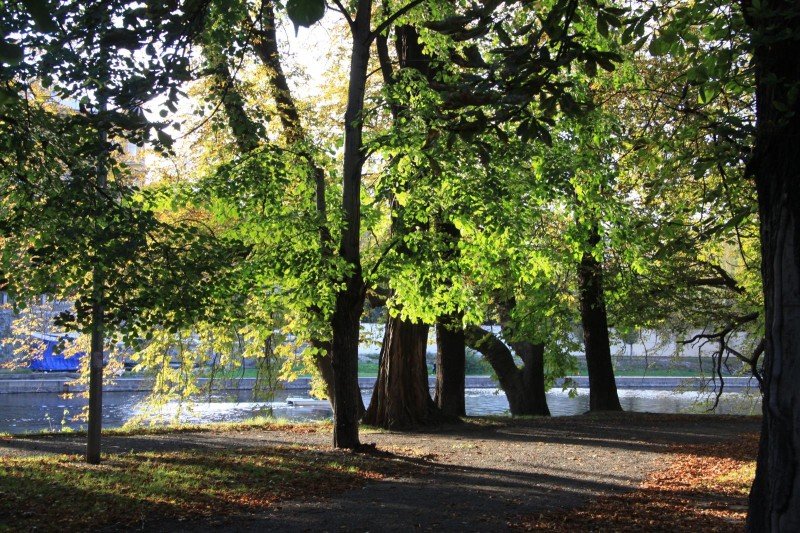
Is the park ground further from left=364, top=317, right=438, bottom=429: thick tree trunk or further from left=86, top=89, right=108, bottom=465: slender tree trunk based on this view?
left=364, top=317, right=438, bottom=429: thick tree trunk

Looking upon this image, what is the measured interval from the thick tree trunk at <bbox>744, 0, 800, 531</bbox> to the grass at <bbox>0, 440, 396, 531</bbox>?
5131 millimetres

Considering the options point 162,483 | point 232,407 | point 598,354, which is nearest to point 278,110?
point 162,483

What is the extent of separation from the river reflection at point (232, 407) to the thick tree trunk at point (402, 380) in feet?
26.4

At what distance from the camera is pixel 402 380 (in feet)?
50.8

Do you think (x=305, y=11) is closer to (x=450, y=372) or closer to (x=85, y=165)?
(x=85, y=165)

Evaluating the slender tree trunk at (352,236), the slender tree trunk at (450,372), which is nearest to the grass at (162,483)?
the slender tree trunk at (352,236)

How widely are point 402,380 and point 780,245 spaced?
11.7 metres

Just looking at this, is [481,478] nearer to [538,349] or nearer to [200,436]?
[200,436]

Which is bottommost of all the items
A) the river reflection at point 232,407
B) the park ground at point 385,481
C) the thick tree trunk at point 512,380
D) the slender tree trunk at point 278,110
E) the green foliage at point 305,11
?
the river reflection at point 232,407

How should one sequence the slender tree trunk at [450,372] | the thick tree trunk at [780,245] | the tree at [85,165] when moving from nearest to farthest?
the thick tree trunk at [780,245] < the tree at [85,165] < the slender tree trunk at [450,372]

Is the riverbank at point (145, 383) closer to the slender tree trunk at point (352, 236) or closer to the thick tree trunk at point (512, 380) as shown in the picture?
the thick tree trunk at point (512, 380)

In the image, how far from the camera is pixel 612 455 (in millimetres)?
12039

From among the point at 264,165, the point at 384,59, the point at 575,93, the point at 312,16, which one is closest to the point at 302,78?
the point at 384,59

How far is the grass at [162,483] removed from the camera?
7301mm
